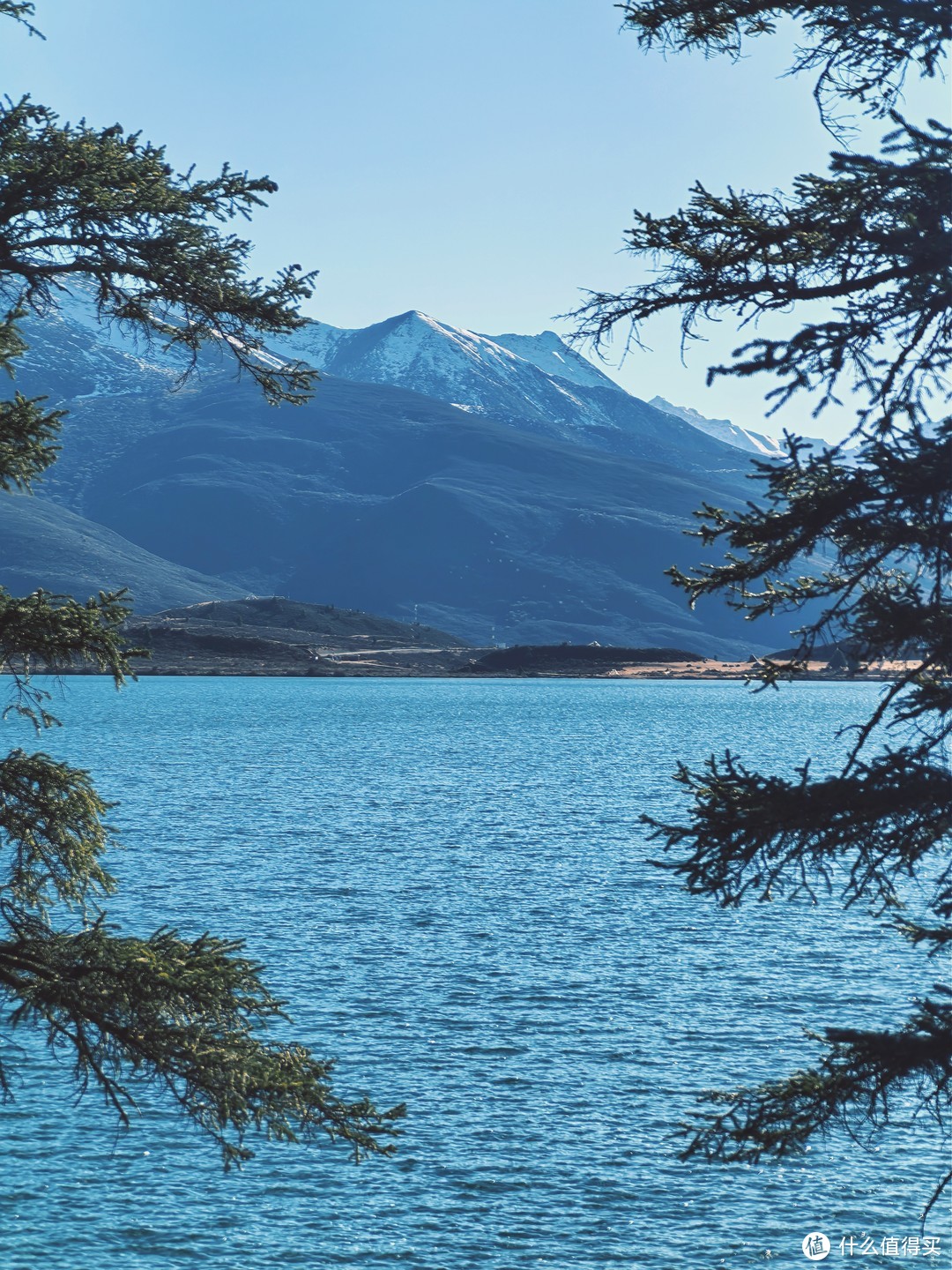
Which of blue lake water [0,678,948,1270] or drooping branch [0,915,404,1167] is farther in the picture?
blue lake water [0,678,948,1270]

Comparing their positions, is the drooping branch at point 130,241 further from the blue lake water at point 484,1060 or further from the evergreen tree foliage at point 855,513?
the blue lake water at point 484,1060

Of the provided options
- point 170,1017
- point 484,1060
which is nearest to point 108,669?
point 170,1017

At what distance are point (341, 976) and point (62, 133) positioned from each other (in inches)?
990

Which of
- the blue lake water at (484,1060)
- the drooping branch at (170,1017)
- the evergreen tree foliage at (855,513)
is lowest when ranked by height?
the blue lake water at (484,1060)

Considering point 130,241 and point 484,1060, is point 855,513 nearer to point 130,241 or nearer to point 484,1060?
point 130,241

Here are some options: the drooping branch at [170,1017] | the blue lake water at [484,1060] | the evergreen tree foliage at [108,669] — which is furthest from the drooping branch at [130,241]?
the blue lake water at [484,1060]

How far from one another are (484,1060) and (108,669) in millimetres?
17523

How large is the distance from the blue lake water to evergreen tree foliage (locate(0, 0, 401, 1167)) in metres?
8.83

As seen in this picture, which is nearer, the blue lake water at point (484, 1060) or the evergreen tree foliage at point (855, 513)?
the evergreen tree foliage at point (855, 513)

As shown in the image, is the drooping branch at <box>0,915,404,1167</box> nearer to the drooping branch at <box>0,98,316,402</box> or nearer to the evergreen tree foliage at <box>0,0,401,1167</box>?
the evergreen tree foliage at <box>0,0,401,1167</box>

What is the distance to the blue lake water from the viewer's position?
1948 centimetres

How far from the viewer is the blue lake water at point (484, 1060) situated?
63.9 ft

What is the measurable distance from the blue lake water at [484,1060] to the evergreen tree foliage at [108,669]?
8.83 metres

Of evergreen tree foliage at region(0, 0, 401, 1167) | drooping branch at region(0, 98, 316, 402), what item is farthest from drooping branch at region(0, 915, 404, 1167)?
drooping branch at region(0, 98, 316, 402)
